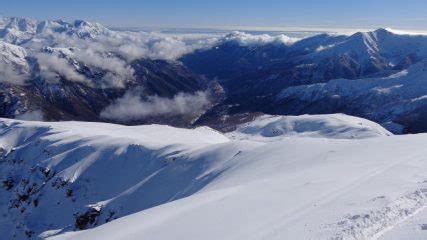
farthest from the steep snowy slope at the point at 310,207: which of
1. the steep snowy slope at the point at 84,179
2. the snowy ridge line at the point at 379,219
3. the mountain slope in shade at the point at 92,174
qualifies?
the steep snowy slope at the point at 84,179

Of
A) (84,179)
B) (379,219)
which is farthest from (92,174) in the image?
(379,219)

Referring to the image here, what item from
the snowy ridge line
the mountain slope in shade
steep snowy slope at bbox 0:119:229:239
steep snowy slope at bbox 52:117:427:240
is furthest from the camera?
steep snowy slope at bbox 0:119:229:239

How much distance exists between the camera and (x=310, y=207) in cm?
3331

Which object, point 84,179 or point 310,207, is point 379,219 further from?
point 84,179

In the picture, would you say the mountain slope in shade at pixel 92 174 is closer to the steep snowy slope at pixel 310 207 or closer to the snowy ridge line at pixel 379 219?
the steep snowy slope at pixel 310 207

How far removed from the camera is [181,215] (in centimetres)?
3725

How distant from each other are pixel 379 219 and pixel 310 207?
5.85 meters

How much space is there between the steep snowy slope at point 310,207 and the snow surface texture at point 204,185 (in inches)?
3.6

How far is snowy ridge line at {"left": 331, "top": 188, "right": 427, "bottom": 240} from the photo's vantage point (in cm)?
2662

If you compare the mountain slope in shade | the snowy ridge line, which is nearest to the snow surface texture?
the snowy ridge line

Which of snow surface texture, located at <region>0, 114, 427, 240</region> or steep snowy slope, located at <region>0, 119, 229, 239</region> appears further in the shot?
steep snowy slope, located at <region>0, 119, 229, 239</region>

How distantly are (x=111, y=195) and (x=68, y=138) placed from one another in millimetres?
39623

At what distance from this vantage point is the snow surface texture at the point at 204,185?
31266 mm

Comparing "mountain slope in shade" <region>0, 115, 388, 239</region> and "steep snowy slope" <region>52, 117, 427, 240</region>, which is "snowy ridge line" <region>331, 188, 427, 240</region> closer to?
"steep snowy slope" <region>52, 117, 427, 240</region>
